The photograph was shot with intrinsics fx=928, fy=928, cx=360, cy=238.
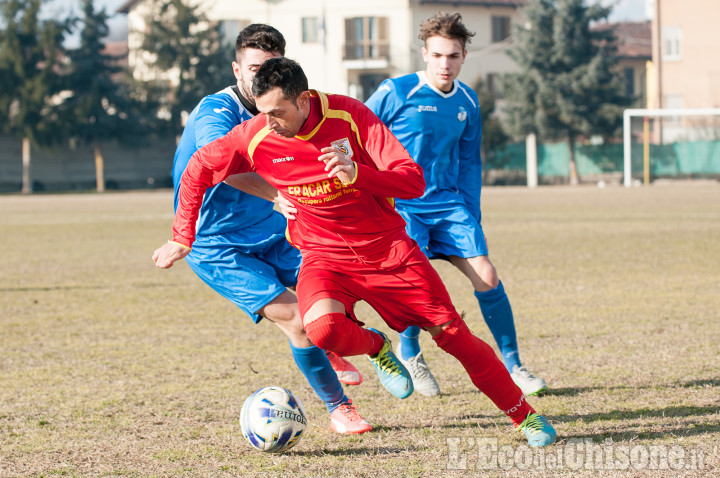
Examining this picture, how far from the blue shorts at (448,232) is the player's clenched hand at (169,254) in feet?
6.29

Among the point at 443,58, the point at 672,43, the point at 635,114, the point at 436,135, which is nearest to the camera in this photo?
the point at 443,58

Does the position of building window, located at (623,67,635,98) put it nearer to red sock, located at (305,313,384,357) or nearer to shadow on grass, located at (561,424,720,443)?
shadow on grass, located at (561,424,720,443)

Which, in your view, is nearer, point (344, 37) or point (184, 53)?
point (184, 53)

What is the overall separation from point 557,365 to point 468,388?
0.83 metres

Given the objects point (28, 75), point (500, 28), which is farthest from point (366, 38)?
point (28, 75)

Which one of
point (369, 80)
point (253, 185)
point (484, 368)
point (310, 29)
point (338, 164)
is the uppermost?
point (310, 29)

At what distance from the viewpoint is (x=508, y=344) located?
5816mm

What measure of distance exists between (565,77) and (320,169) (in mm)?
42756

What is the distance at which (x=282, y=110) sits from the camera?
4.05 metres

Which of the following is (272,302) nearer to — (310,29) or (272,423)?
(272,423)

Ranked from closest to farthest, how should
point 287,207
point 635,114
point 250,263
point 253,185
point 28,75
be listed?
1. point 287,207
2. point 253,185
3. point 250,263
4. point 635,114
5. point 28,75

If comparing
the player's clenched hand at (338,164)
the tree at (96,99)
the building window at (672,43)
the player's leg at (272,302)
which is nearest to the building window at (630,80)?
the building window at (672,43)

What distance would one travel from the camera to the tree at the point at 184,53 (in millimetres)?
49844

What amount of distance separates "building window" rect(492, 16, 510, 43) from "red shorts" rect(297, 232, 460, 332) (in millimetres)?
53461
